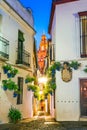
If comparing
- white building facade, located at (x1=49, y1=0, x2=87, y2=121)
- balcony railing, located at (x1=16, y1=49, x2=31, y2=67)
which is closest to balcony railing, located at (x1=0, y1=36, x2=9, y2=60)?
balcony railing, located at (x1=16, y1=49, x2=31, y2=67)

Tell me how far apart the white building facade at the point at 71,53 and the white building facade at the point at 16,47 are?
9.13ft

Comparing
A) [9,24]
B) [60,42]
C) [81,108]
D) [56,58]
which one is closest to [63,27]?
[60,42]

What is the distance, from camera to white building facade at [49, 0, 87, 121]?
47.3 feet

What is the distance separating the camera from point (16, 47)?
16.8 m

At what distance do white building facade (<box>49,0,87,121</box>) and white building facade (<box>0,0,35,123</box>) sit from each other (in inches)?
110

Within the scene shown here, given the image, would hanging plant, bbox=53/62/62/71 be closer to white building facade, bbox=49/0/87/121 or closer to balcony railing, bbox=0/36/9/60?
white building facade, bbox=49/0/87/121

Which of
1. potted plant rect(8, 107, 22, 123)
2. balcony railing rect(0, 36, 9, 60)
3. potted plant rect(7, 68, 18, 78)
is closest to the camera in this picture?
balcony railing rect(0, 36, 9, 60)

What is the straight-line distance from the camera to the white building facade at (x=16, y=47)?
14.6 metres

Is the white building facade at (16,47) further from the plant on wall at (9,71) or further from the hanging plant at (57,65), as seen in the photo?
the hanging plant at (57,65)

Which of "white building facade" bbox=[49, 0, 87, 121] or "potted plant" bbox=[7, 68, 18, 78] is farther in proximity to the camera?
"potted plant" bbox=[7, 68, 18, 78]

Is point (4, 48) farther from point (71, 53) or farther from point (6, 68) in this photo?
point (71, 53)

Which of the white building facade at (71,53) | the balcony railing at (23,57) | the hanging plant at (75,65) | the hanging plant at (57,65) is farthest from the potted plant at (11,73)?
the hanging plant at (75,65)

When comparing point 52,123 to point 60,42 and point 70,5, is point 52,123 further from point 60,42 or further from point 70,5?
point 70,5

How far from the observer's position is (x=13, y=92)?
15.7 metres
